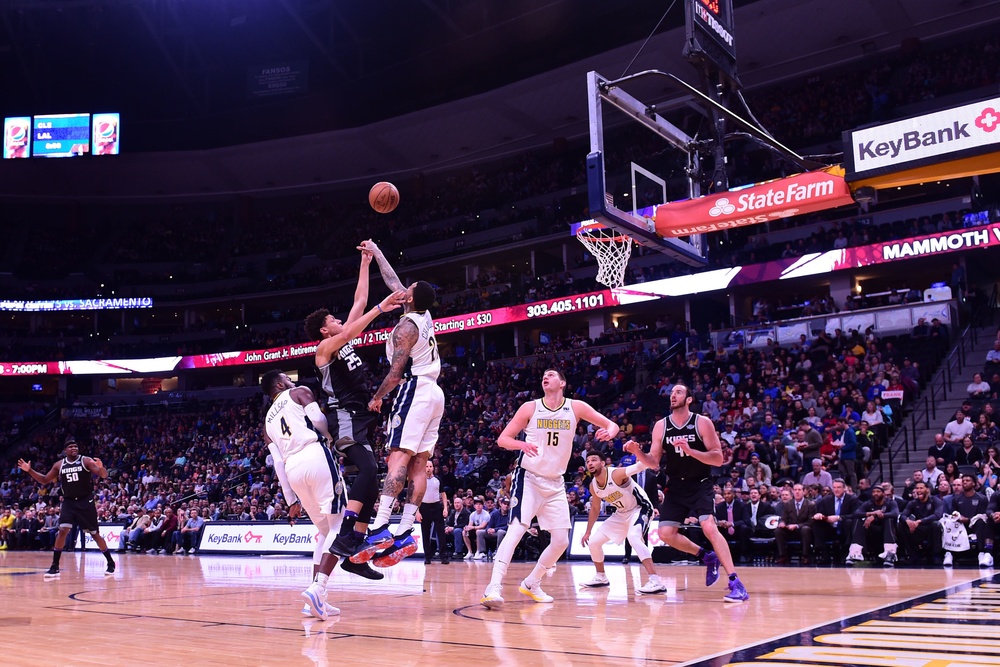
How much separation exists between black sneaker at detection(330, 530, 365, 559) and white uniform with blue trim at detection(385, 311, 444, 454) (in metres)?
0.78

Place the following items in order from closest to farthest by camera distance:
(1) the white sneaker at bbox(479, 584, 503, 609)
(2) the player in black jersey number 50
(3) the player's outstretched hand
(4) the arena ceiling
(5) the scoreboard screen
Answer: (3) the player's outstretched hand < (1) the white sneaker at bbox(479, 584, 503, 609) < (2) the player in black jersey number 50 < (4) the arena ceiling < (5) the scoreboard screen

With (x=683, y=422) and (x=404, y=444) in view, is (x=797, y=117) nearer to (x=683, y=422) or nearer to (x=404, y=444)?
(x=683, y=422)

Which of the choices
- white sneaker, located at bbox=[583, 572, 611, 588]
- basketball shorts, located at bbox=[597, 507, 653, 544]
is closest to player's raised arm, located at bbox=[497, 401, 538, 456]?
basketball shorts, located at bbox=[597, 507, 653, 544]

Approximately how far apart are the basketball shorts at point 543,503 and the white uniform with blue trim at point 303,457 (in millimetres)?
1762

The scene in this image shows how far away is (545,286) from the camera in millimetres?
33844

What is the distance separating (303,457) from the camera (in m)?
7.00

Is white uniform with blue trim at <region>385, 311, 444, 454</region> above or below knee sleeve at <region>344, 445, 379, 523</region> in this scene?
above

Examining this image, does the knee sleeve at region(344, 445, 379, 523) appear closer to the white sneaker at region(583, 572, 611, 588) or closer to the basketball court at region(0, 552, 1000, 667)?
the basketball court at region(0, 552, 1000, 667)

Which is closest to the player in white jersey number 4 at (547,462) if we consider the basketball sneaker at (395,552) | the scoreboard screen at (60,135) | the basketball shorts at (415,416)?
the basketball shorts at (415,416)

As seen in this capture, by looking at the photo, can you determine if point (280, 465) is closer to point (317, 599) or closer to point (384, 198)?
point (317, 599)

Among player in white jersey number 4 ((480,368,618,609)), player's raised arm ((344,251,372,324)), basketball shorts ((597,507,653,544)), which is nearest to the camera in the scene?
player's raised arm ((344,251,372,324))

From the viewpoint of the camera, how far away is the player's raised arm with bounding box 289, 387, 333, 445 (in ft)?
23.1

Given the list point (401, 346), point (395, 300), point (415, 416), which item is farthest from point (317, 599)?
point (395, 300)

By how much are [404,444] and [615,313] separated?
2851 centimetres
